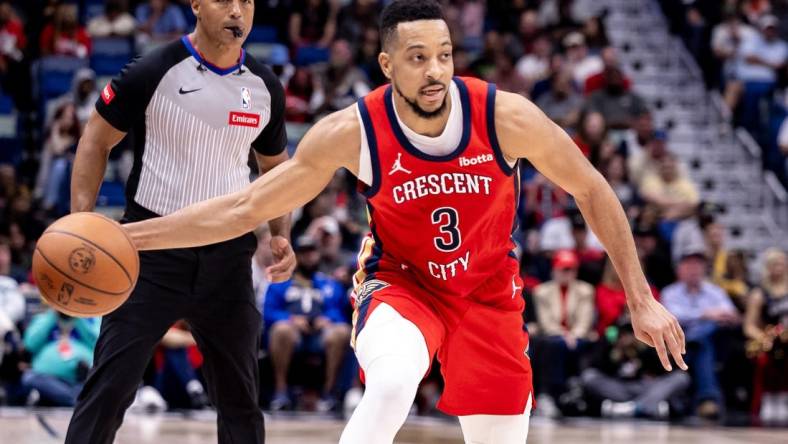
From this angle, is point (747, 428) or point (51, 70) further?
point (51, 70)

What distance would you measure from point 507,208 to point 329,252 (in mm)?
6710

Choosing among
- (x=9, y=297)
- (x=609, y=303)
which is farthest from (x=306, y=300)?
(x=609, y=303)

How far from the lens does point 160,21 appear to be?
568 inches

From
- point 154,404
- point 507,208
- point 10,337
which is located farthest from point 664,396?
point 507,208

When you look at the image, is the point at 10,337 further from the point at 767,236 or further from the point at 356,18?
the point at 767,236

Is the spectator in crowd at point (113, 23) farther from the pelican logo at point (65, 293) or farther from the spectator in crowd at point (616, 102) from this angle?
the pelican logo at point (65, 293)

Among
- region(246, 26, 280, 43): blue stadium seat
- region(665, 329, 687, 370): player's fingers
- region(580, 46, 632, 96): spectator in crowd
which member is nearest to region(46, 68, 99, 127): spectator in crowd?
region(246, 26, 280, 43): blue stadium seat

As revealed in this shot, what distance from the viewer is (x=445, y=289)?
4750mm

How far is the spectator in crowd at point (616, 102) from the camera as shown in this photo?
1391 cm

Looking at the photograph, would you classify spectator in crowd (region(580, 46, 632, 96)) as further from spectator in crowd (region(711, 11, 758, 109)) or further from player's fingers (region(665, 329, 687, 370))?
player's fingers (region(665, 329, 687, 370))

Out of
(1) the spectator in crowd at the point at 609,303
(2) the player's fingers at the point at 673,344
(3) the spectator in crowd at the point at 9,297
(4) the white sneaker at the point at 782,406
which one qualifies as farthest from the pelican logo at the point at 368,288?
(4) the white sneaker at the point at 782,406

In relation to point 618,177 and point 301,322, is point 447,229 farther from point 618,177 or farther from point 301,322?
point 618,177

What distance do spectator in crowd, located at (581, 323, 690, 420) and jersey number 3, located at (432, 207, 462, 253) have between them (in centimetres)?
636

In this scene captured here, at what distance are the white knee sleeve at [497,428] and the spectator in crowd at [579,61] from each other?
405 inches
